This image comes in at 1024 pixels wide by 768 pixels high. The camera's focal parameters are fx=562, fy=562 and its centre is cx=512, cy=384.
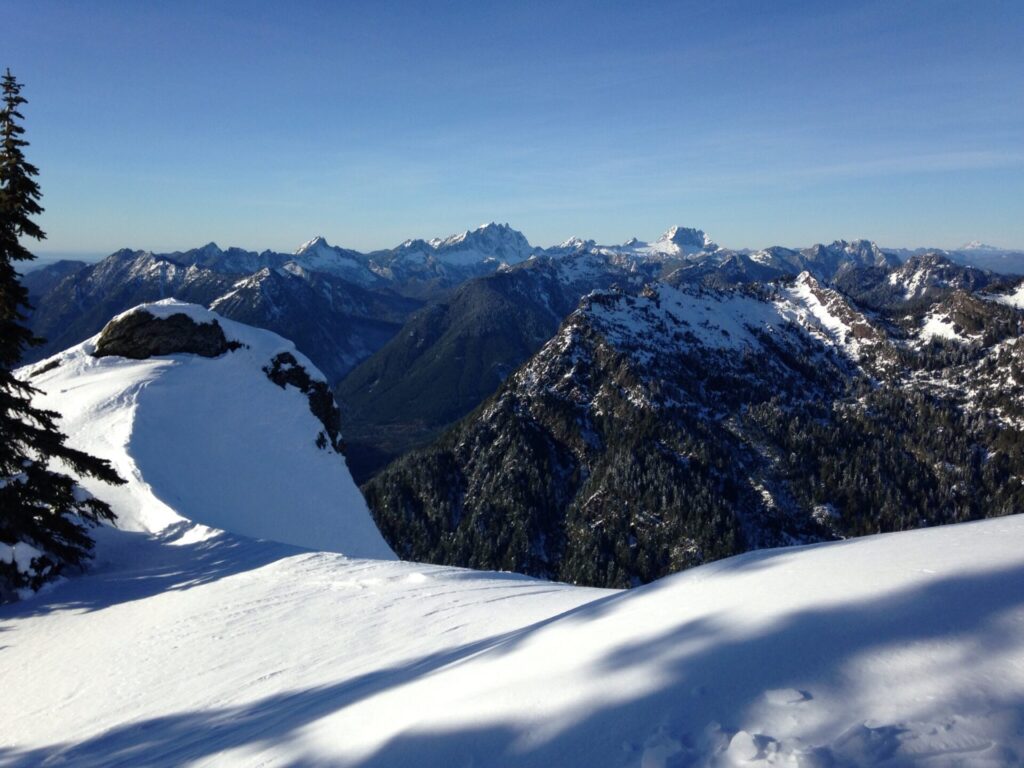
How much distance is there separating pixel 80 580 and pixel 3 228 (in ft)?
33.5

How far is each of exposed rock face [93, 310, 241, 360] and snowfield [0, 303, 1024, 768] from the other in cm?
2293

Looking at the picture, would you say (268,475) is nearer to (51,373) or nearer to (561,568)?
(51,373)

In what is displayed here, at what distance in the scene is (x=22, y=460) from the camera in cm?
1554

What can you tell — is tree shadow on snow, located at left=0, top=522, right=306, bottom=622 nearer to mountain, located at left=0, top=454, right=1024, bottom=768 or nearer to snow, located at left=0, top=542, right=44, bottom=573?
snow, located at left=0, top=542, right=44, bottom=573

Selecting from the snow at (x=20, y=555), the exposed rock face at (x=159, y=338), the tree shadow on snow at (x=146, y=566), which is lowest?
the tree shadow on snow at (x=146, y=566)

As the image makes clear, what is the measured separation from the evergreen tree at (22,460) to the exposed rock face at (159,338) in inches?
738

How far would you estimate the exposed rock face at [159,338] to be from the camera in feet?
115

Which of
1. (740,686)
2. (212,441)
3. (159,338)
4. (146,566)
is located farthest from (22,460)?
(159,338)

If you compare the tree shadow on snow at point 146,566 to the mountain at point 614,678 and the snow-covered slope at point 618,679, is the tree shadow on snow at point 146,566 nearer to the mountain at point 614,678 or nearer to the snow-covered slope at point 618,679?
the mountain at point 614,678

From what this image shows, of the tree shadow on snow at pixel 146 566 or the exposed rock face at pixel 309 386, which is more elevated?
the exposed rock face at pixel 309 386

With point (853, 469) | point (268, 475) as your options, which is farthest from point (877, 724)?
point (853, 469)

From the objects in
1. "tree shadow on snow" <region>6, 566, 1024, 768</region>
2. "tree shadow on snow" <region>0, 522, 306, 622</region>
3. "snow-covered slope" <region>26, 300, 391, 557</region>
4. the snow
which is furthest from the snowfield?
"snow-covered slope" <region>26, 300, 391, 557</region>

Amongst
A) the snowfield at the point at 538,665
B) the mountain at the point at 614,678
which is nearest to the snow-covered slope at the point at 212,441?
the snowfield at the point at 538,665

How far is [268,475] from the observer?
28.0 meters
